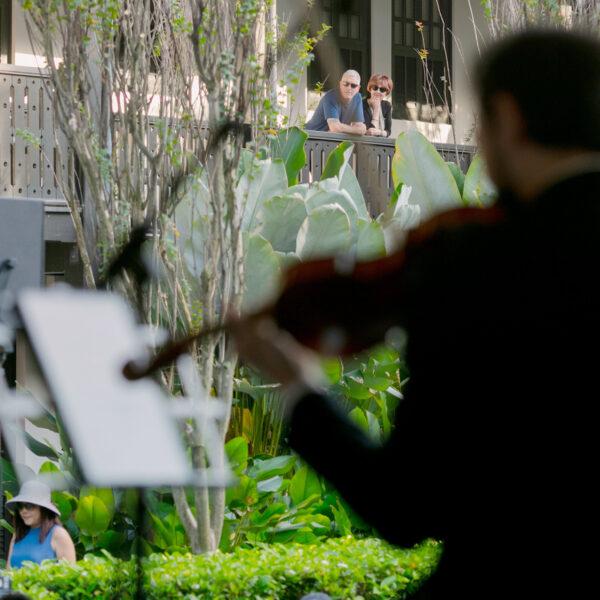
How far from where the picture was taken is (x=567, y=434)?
1.13 m

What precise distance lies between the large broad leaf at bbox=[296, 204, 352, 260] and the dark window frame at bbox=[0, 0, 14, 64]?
14.8 ft

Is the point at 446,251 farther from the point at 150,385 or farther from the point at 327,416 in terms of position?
the point at 150,385

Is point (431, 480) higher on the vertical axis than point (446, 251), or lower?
lower

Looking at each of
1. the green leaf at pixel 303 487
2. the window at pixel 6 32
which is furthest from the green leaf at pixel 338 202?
the window at pixel 6 32

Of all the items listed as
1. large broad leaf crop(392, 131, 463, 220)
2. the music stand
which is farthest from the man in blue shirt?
the music stand

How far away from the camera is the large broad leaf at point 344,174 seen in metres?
8.57

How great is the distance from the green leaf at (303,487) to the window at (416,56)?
22.6ft

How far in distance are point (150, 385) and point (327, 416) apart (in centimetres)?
69

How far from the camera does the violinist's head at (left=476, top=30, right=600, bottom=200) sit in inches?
45.5

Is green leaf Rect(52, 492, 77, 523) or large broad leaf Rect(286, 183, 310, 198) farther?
large broad leaf Rect(286, 183, 310, 198)

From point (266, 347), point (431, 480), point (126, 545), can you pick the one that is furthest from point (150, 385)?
point (126, 545)

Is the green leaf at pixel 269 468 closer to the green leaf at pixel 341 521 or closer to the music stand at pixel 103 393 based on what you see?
the green leaf at pixel 341 521

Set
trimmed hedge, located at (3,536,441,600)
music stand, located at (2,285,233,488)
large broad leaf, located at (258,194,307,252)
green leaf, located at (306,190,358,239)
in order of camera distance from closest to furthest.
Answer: music stand, located at (2,285,233,488)
trimmed hedge, located at (3,536,441,600)
large broad leaf, located at (258,194,307,252)
green leaf, located at (306,190,358,239)

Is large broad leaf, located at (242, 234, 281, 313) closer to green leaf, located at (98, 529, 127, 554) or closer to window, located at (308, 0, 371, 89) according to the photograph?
green leaf, located at (98, 529, 127, 554)
